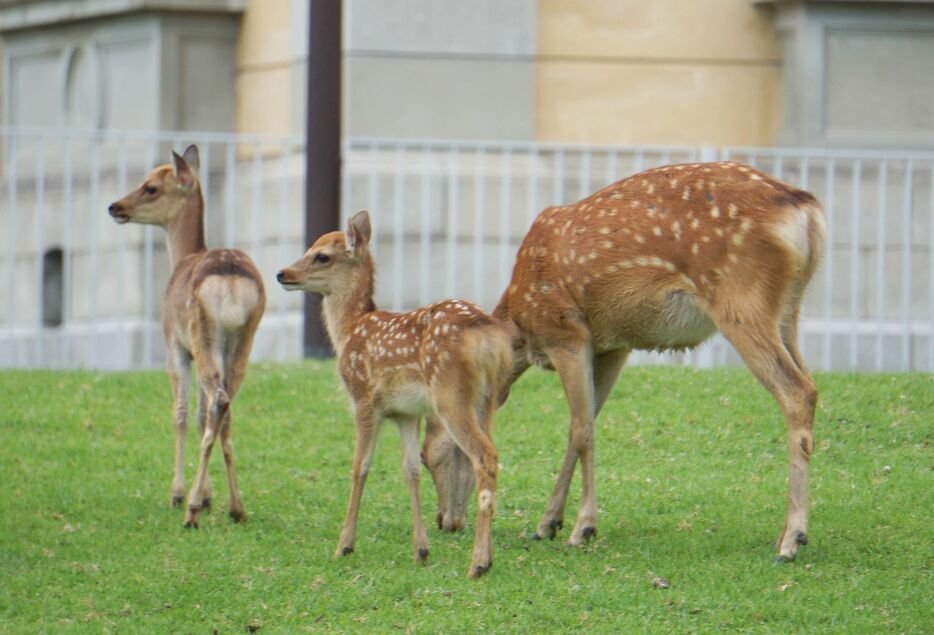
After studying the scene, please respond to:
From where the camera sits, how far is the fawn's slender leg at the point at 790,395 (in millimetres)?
8438

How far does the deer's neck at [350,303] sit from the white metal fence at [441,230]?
5.33 m

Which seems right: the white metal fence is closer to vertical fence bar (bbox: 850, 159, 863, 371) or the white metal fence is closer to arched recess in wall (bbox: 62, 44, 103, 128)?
vertical fence bar (bbox: 850, 159, 863, 371)

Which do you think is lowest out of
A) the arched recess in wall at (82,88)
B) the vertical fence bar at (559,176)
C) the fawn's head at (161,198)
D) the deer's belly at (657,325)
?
the deer's belly at (657,325)

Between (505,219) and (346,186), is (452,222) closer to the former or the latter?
(505,219)

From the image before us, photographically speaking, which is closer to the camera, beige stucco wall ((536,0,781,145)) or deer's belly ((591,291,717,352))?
deer's belly ((591,291,717,352))

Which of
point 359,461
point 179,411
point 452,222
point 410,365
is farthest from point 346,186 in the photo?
point 410,365

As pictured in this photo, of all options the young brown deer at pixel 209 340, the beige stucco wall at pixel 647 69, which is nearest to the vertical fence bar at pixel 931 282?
the beige stucco wall at pixel 647 69

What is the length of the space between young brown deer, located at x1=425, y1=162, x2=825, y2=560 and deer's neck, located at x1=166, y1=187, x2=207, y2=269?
2326mm

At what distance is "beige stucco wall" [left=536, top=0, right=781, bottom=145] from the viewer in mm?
16547

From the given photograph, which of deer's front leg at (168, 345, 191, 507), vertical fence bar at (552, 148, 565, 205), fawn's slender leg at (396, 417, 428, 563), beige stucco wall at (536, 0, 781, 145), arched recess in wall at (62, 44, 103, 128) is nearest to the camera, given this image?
fawn's slender leg at (396, 417, 428, 563)

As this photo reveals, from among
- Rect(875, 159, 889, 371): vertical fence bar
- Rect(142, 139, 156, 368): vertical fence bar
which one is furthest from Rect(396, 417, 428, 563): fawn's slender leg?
Rect(875, 159, 889, 371): vertical fence bar

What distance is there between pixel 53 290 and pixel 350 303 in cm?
954

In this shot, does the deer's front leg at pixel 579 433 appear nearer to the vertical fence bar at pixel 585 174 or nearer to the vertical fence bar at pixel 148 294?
the vertical fence bar at pixel 585 174

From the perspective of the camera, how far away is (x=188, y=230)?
10820 mm
